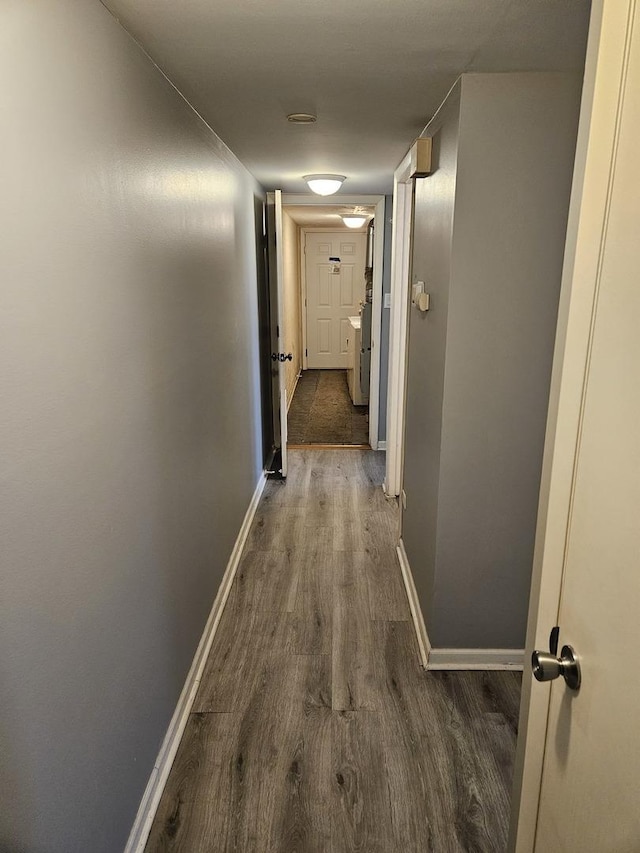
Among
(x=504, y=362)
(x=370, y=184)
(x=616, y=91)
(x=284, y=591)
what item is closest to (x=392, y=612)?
(x=284, y=591)

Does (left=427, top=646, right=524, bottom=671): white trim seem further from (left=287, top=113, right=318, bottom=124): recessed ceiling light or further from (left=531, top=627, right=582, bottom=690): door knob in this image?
(left=287, top=113, right=318, bottom=124): recessed ceiling light

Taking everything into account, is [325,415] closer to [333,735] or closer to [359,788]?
[333,735]

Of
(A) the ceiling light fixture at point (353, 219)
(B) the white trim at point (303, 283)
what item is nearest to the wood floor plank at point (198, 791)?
(A) the ceiling light fixture at point (353, 219)

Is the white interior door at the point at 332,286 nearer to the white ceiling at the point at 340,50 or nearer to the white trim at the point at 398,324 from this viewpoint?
the white trim at the point at 398,324

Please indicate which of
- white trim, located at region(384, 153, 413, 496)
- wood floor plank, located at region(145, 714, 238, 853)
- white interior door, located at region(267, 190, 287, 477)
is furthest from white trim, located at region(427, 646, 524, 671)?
white interior door, located at region(267, 190, 287, 477)

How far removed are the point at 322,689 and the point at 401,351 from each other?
228cm

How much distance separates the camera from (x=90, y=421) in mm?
1278

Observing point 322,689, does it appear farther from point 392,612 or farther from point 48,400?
point 48,400

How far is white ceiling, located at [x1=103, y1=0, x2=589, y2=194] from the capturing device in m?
1.33

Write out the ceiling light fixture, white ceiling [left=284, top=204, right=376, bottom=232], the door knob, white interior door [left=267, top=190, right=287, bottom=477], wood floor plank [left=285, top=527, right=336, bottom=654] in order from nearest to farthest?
the door knob → wood floor plank [left=285, top=527, right=336, bottom=654] → white interior door [left=267, top=190, right=287, bottom=477] → white ceiling [left=284, top=204, right=376, bottom=232] → the ceiling light fixture

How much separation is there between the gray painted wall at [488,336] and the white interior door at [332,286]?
20.6 feet

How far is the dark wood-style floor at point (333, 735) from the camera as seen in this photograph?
166cm

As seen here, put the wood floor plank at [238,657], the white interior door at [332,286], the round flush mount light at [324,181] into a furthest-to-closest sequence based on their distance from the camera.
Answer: the white interior door at [332,286]
the round flush mount light at [324,181]
the wood floor plank at [238,657]

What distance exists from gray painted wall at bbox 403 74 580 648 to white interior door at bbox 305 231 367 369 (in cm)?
628
